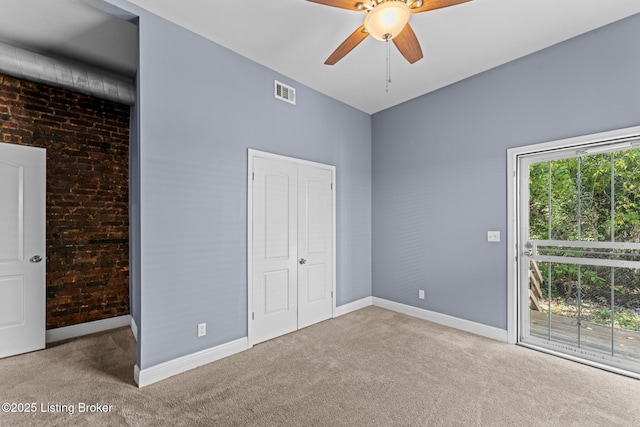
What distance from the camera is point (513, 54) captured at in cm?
299

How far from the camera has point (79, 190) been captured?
10.8 feet

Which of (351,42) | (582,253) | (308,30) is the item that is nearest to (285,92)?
(308,30)

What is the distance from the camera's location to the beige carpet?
6.39ft

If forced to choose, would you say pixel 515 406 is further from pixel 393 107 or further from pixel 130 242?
pixel 130 242

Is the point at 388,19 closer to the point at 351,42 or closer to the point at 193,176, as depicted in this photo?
the point at 351,42

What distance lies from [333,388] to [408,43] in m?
2.68

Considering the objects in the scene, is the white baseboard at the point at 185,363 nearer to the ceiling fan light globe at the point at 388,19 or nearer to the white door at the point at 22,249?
the white door at the point at 22,249

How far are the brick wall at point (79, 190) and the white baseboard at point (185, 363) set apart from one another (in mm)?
1414

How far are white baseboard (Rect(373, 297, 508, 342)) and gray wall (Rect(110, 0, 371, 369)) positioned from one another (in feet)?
7.29

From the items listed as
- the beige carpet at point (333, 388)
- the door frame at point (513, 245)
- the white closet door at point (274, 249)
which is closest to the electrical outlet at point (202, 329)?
the beige carpet at point (333, 388)

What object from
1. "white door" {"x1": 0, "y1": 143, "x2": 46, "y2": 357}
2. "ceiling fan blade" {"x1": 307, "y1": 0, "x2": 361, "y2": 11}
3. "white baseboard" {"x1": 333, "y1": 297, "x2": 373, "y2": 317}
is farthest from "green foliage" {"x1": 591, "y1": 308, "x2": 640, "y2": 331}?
"white door" {"x1": 0, "y1": 143, "x2": 46, "y2": 357}

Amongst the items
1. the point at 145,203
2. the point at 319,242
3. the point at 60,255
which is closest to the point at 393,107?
the point at 319,242

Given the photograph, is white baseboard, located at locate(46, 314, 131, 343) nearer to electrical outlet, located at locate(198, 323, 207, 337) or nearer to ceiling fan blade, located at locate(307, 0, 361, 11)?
electrical outlet, located at locate(198, 323, 207, 337)

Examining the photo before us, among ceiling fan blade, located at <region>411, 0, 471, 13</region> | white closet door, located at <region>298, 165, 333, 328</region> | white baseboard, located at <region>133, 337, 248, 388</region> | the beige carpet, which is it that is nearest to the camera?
ceiling fan blade, located at <region>411, 0, 471, 13</region>
